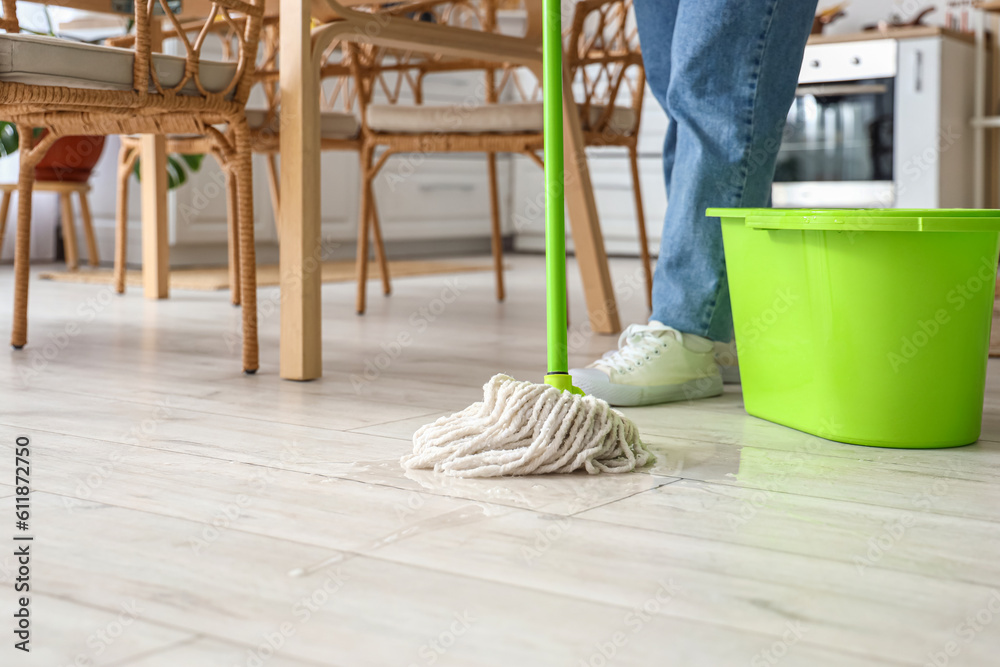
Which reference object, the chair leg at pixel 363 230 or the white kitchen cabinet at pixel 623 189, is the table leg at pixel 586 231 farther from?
the white kitchen cabinet at pixel 623 189

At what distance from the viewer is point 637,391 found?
140 cm

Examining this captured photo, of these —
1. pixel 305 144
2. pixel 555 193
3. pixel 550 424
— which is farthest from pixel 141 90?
pixel 550 424

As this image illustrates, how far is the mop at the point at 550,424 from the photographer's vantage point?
102 centimetres

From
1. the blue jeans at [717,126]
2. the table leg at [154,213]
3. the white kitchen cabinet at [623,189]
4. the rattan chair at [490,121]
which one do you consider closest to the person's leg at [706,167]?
the blue jeans at [717,126]

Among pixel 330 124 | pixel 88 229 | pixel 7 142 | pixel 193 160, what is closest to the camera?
pixel 330 124

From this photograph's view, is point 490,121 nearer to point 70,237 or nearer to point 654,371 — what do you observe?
point 654,371

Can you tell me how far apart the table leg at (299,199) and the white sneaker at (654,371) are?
0.42m

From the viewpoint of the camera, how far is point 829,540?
2.70ft

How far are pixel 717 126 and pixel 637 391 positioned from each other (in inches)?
13.8

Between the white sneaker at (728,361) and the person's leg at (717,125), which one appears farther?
the white sneaker at (728,361)

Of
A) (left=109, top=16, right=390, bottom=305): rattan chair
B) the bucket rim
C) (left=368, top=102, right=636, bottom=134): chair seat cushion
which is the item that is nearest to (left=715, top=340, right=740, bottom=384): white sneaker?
the bucket rim

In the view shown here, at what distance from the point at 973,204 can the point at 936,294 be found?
130 inches

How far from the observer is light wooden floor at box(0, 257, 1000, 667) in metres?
0.63

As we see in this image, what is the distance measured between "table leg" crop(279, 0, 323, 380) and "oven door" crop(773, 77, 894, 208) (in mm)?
2676
